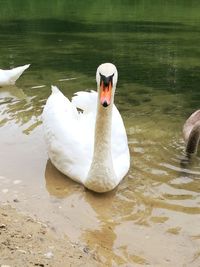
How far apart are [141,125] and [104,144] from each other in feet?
9.18

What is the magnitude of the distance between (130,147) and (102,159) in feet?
5.70

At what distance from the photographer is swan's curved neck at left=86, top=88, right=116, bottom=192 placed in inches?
252

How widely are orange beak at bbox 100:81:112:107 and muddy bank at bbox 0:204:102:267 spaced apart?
5.16 feet

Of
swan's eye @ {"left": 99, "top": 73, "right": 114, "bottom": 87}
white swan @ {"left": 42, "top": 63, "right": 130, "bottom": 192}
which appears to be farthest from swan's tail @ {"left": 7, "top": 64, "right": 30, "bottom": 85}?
swan's eye @ {"left": 99, "top": 73, "right": 114, "bottom": 87}

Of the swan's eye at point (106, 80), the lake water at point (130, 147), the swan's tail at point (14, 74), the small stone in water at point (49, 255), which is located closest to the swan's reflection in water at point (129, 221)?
the lake water at point (130, 147)

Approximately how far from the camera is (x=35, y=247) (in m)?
4.62

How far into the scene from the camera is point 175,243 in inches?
206

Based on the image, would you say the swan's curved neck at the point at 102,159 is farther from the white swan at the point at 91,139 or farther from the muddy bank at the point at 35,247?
the muddy bank at the point at 35,247

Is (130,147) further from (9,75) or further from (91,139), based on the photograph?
(9,75)

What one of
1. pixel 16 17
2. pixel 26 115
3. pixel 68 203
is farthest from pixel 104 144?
pixel 16 17

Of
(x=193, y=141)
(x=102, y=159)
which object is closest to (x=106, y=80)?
(x=102, y=159)

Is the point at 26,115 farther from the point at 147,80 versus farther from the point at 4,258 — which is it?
the point at 4,258

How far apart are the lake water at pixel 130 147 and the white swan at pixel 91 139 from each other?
0.65 ft

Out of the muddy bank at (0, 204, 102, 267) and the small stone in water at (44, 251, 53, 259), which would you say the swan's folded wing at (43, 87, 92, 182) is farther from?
the small stone in water at (44, 251, 53, 259)
